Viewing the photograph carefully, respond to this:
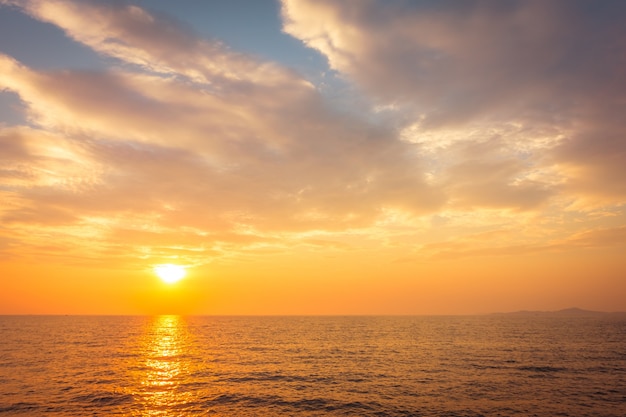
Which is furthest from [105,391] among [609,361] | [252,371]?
[609,361]

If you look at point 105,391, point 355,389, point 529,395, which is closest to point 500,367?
point 529,395

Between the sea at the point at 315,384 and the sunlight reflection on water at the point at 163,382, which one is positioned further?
the sunlight reflection on water at the point at 163,382

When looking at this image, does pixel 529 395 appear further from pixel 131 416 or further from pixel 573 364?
pixel 131 416

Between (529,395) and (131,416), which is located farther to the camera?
(529,395)

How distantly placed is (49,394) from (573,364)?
81.9 meters

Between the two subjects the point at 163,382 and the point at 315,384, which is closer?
the point at 315,384

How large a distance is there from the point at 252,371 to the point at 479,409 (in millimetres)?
35123

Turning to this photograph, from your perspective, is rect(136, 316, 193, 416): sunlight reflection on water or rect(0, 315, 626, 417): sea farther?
rect(136, 316, 193, 416): sunlight reflection on water

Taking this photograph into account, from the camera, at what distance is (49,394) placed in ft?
145

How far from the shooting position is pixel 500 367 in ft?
204

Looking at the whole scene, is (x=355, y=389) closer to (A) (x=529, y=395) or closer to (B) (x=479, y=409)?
(B) (x=479, y=409)

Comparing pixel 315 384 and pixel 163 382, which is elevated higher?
pixel 315 384

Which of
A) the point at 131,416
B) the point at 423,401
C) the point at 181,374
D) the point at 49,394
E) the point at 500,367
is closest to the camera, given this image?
the point at 131,416

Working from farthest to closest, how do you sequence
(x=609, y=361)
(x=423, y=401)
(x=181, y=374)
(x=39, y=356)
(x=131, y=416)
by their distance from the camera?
(x=39, y=356), (x=609, y=361), (x=181, y=374), (x=423, y=401), (x=131, y=416)
